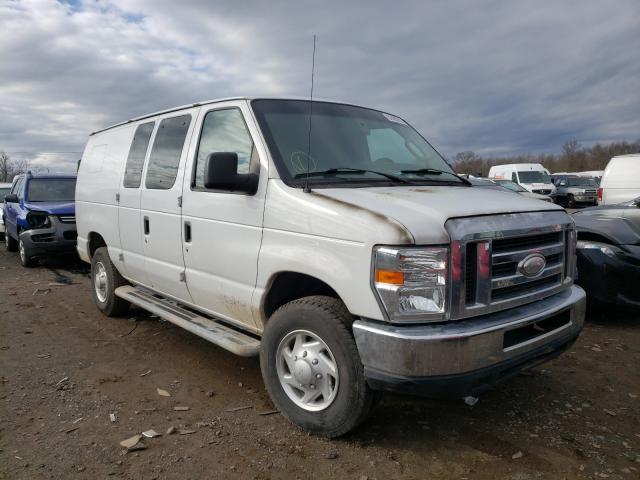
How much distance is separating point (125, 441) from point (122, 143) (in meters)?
3.36

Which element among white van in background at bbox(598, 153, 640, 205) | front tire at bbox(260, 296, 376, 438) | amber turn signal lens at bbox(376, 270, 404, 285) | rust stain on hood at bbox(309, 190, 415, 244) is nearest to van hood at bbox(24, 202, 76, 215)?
front tire at bbox(260, 296, 376, 438)

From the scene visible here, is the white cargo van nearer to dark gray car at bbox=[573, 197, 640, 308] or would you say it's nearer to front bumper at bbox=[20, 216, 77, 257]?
dark gray car at bbox=[573, 197, 640, 308]

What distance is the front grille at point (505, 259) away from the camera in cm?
264

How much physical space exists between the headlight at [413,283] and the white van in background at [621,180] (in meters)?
11.5

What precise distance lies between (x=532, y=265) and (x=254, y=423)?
2.06 m

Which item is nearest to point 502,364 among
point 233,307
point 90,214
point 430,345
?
point 430,345

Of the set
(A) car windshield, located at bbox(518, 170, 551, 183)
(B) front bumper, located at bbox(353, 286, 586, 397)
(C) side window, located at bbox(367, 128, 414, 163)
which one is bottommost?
(B) front bumper, located at bbox(353, 286, 586, 397)

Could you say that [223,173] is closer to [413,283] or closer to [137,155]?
[413,283]

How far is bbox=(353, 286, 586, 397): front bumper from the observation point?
99.7 inches

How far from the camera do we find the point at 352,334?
2818 millimetres

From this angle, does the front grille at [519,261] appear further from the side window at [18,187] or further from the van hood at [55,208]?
the side window at [18,187]

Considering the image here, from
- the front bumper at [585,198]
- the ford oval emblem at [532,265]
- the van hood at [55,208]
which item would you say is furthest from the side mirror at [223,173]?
the front bumper at [585,198]

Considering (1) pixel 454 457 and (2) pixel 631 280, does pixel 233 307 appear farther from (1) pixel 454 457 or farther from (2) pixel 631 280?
(2) pixel 631 280

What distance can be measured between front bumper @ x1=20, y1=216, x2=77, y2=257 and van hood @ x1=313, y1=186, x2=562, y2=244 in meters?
7.91
